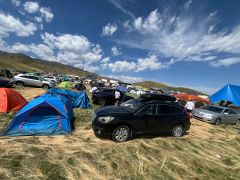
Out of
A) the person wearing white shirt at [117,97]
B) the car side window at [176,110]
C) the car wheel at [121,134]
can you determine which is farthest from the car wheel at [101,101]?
the car wheel at [121,134]

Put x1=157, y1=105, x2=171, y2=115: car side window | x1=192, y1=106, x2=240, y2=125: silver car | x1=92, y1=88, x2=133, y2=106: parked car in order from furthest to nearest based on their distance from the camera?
x1=92, y1=88, x2=133, y2=106: parked car, x1=192, y1=106, x2=240, y2=125: silver car, x1=157, y1=105, x2=171, y2=115: car side window

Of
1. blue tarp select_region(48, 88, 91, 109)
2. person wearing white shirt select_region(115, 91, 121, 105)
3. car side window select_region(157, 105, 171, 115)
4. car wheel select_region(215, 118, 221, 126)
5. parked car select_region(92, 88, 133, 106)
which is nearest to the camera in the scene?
car side window select_region(157, 105, 171, 115)

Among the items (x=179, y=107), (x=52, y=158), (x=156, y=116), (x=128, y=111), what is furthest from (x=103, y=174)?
(x=179, y=107)

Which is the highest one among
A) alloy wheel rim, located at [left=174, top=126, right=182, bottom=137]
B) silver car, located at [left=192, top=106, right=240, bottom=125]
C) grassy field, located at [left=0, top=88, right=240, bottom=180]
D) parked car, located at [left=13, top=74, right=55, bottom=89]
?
parked car, located at [left=13, top=74, right=55, bottom=89]

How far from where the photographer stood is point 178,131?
9484mm

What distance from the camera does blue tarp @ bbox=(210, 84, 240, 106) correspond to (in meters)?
18.7

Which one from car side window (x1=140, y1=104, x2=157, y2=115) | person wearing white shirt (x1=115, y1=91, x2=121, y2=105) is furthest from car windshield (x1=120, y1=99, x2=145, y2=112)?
person wearing white shirt (x1=115, y1=91, x2=121, y2=105)

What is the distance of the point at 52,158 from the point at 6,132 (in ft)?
9.42

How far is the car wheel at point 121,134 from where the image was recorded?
24.3 feet

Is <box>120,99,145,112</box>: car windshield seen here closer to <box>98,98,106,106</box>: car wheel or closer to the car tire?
<box>98,98,106,106</box>: car wheel

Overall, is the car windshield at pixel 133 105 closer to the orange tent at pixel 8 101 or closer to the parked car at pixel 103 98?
the orange tent at pixel 8 101

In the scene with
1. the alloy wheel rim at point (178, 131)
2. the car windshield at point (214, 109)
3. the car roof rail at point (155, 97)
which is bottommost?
the alloy wheel rim at point (178, 131)

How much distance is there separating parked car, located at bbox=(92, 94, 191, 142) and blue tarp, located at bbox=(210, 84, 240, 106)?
12240mm

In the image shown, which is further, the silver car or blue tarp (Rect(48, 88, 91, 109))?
the silver car
